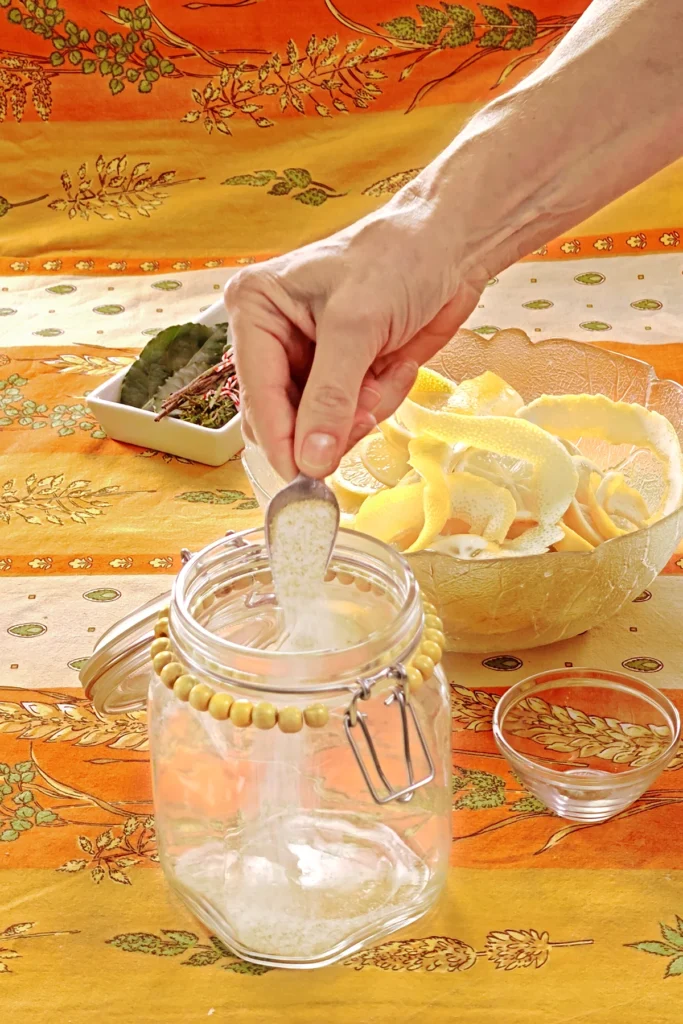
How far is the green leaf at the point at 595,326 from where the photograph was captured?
1.32 metres

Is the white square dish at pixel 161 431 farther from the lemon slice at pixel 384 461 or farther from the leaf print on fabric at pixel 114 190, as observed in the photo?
the leaf print on fabric at pixel 114 190

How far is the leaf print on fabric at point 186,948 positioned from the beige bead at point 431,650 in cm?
19

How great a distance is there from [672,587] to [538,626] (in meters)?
0.18

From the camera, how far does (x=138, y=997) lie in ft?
2.06

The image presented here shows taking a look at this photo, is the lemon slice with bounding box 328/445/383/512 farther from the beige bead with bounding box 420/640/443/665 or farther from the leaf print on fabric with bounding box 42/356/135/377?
the leaf print on fabric with bounding box 42/356/135/377

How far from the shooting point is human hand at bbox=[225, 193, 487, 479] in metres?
0.69

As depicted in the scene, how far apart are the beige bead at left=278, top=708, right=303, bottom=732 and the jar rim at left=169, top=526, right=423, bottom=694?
10mm

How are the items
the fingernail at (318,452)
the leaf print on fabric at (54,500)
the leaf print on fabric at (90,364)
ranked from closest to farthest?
the fingernail at (318,452), the leaf print on fabric at (54,500), the leaf print on fabric at (90,364)

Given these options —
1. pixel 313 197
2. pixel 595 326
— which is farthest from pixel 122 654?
pixel 313 197

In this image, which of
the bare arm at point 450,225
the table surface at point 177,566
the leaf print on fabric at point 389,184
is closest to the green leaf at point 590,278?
the table surface at point 177,566

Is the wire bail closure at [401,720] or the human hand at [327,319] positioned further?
the human hand at [327,319]

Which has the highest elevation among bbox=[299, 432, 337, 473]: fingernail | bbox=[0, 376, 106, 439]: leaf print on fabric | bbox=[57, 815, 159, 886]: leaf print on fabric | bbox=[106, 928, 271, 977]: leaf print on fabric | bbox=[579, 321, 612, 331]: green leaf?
bbox=[299, 432, 337, 473]: fingernail

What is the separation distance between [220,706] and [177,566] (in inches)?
15.5

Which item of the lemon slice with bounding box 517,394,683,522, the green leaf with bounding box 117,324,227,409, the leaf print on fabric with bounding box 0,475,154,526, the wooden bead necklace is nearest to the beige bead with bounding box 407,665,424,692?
the wooden bead necklace
